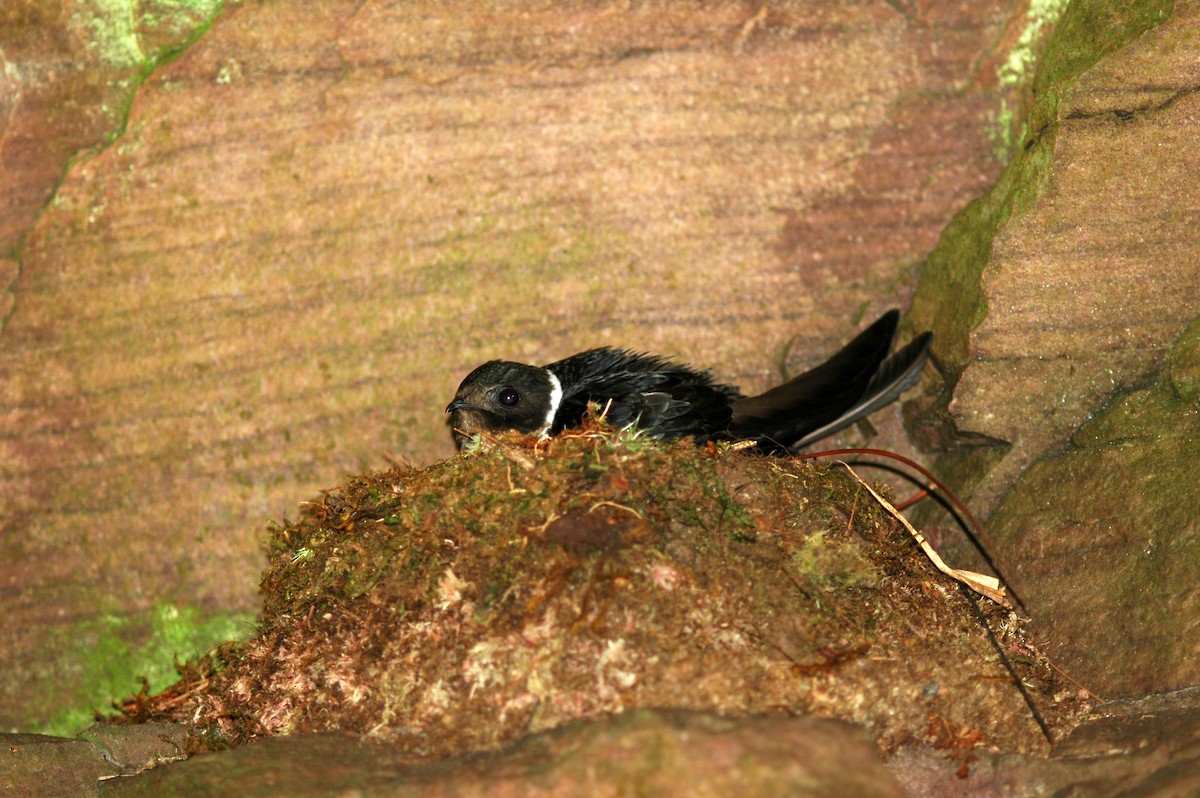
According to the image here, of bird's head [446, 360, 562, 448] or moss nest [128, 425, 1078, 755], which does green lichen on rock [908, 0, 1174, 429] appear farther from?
bird's head [446, 360, 562, 448]

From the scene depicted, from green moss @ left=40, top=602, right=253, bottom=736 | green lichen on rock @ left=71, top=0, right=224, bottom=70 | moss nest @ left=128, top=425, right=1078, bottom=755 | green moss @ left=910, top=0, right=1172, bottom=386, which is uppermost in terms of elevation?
green lichen on rock @ left=71, top=0, right=224, bottom=70

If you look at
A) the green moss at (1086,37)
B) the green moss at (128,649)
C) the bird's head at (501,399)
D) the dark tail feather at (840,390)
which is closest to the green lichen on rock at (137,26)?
the bird's head at (501,399)

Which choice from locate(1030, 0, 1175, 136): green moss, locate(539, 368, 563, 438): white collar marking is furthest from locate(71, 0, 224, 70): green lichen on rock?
locate(1030, 0, 1175, 136): green moss

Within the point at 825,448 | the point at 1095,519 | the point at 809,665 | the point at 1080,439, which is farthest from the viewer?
the point at 825,448

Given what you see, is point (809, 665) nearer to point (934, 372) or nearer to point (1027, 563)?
point (1027, 563)

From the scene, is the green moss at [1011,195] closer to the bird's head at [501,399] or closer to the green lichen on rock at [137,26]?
the bird's head at [501,399]

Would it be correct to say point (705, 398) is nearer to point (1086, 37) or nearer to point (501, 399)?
point (501, 399)

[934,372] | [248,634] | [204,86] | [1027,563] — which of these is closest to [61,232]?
[204,86]

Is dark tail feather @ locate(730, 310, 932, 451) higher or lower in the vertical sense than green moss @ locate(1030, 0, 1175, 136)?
lower
